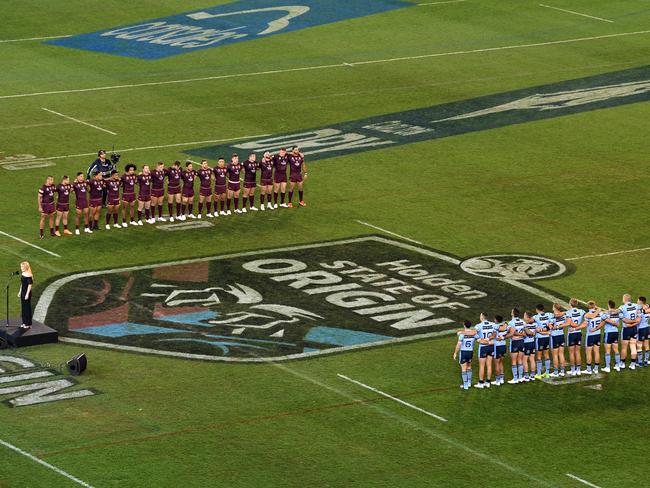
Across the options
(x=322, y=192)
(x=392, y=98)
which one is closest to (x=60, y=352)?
(x=322, y=192)

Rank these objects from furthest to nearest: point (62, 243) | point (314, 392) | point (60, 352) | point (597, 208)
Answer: point (597, 208) → point (62, 243) → point (60, 352) → point (314, 392)

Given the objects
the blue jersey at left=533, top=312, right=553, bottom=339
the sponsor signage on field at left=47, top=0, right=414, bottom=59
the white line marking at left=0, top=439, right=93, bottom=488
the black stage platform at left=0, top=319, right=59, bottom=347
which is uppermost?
the sponsor signage on field at left=47, top=0, right=414, bottom=59

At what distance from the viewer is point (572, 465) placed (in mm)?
32938

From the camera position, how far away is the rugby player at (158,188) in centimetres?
5122

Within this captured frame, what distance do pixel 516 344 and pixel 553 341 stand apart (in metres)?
1.26

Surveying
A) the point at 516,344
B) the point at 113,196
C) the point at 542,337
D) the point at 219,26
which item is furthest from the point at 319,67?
the point at 516,344

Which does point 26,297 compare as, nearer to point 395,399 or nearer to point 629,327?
point 395,399

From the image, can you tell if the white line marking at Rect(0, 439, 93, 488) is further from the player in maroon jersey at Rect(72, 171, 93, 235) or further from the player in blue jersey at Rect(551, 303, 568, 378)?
the player in maroon jersey at Rect(72, 171, 93, 235)

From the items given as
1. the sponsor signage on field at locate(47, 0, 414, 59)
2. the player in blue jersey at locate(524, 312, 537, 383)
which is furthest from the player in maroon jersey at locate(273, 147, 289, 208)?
the sponsor signage on field at locate(47, 0, 414, 59)

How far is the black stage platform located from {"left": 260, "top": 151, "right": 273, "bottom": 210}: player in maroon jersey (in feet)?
47.4

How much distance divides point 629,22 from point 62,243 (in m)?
44.3

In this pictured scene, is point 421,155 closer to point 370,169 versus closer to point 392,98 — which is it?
point 370,169

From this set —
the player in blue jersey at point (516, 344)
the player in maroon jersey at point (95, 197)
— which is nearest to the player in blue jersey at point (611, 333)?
the player in blue jersey at point (516, 344)

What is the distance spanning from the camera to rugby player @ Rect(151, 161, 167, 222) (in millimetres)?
51219
